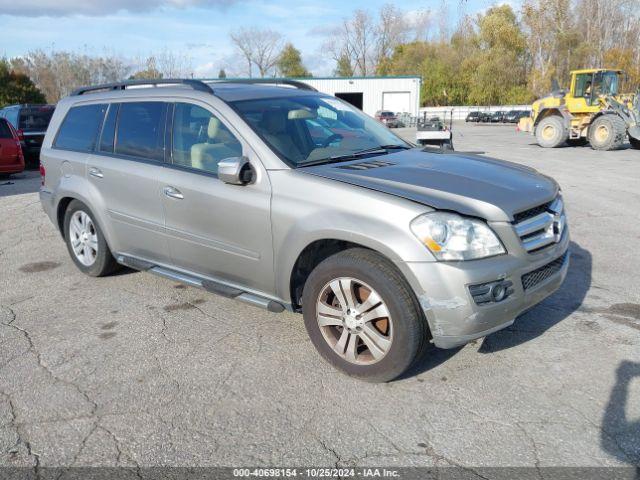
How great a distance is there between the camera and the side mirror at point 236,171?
3.75 m

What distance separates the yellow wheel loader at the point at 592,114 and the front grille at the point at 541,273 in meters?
17.4

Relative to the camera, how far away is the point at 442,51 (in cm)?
7469

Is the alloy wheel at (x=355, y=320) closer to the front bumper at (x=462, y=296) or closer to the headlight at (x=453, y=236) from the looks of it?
the front bumper at (x=462, y=296)

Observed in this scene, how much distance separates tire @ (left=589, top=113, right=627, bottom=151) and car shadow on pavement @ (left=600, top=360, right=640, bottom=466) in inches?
694

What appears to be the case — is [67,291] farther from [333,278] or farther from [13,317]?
[333,278]

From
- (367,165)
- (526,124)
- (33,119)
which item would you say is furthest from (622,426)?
(526,124)

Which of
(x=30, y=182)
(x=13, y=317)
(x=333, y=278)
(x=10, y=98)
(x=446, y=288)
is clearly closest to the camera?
(x=446, y=288)

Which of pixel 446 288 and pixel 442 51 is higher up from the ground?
pixel 442 51

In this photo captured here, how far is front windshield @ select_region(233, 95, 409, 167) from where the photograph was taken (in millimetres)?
4047

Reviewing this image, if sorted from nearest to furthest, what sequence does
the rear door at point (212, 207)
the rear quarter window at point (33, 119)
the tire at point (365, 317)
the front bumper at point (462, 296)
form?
the front bumper at point (462, 296)
the tire at point (365, 317)
the rear door at point (212, 207)
the rear quarter window at point (33, 119)

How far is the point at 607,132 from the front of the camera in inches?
749

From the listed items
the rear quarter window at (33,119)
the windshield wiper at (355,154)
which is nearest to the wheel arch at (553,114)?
the rear quarter window at (33,119)

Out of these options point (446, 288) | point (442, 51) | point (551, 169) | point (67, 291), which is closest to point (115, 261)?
point (67, 291)

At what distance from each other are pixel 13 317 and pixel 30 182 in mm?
9704
